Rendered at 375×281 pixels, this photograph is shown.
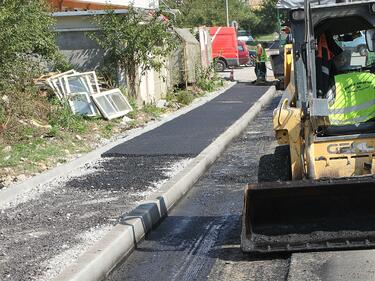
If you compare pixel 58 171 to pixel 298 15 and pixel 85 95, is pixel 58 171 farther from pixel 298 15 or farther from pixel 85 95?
pixel 85 95

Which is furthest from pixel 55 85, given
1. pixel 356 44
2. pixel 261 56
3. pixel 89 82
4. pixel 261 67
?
pixel 261 67

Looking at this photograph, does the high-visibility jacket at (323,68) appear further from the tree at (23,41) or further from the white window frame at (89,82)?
the white window frame at (89,82)

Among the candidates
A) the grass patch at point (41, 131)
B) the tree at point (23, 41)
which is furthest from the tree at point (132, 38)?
the tree at point (23, 41)

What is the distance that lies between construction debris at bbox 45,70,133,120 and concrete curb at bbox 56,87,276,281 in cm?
441

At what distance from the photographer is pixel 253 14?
76.8 m

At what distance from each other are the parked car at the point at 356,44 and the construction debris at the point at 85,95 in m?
8.40

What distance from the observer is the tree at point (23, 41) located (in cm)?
1149

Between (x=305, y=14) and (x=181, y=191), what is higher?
(x=305, y=14)

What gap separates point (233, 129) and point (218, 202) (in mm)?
5963

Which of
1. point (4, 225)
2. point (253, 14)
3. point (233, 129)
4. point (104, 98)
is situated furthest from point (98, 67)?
point (253, 14)

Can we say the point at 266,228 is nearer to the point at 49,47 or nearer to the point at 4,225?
the point at 4,225

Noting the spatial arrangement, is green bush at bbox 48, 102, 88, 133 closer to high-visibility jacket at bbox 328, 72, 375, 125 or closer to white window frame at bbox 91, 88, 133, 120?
white window frame at bbox 91, 88, 133, 120

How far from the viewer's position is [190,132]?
47.4 feet

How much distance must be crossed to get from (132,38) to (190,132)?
440 cm
